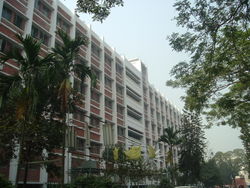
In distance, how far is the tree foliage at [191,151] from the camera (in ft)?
149

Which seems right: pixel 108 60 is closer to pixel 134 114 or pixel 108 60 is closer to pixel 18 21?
pixel 134 114

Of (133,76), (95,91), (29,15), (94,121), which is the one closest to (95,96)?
(95,91)

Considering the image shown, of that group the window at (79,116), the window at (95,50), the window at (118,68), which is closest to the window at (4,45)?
the window at (79,116)

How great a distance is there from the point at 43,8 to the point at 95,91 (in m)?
11.6

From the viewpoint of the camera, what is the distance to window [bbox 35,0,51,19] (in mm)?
26978

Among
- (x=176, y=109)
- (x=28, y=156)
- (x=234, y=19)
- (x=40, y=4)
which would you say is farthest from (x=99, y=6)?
(x=176, y=109)

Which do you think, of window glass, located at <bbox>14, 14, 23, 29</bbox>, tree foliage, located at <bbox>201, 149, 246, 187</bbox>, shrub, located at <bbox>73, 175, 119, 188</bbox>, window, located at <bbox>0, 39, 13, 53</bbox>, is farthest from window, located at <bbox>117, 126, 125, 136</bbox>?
shrub, located at <bbox>73, 175, 119, 188</bbox>

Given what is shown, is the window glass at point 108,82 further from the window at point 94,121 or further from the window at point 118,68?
the window at point 94,121

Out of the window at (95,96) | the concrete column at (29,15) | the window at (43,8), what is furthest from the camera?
the window at (95,96)

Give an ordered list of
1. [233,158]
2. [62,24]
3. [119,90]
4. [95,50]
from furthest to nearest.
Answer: [233,158] → [119,90] → [95,50] → [62,24]

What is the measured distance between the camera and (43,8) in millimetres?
27891

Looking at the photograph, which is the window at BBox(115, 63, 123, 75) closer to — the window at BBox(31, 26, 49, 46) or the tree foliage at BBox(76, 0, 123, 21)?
the window at BBox(31, 26, 49, 46)

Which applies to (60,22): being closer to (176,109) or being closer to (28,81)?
(28,81)

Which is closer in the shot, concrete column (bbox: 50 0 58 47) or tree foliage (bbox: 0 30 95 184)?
tree foliage (bbox: 0 30 95 184)
